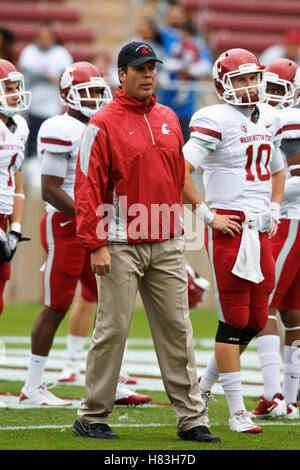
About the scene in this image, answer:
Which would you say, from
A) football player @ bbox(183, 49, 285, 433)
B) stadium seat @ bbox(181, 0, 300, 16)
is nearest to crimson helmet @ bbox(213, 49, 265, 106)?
football player @ bbox(183, 49, 285, 433)

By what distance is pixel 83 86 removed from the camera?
233 inches

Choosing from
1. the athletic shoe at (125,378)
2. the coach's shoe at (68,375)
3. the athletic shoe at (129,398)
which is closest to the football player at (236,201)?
the athletic shoe at (129,398)

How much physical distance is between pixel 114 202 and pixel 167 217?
259 mm

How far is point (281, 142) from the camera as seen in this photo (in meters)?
5.64

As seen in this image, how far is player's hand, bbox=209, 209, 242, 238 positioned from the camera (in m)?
4.87

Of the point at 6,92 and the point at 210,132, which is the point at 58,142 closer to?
the point at 6,92

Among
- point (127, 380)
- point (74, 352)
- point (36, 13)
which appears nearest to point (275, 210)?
point (127, 380)

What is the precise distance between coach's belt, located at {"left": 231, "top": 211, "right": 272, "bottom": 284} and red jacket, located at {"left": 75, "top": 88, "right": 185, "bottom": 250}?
48cm

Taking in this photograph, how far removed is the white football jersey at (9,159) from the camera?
18.0ft

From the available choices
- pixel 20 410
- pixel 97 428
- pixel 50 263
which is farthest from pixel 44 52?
pixel 97 428

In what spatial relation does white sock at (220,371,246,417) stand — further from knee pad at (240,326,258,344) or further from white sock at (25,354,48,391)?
white sock at (25,354,48,391)

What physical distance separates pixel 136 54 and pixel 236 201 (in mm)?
971
